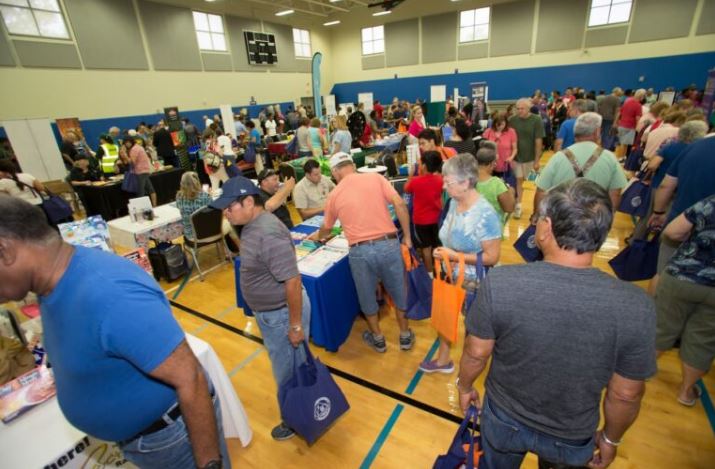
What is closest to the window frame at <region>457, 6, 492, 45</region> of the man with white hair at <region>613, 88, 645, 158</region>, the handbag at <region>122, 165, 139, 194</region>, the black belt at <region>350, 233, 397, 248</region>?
the man with white hair at <region>613, 88, 645, 158</region>

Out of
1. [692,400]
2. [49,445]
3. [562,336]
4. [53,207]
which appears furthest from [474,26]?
[49,445]

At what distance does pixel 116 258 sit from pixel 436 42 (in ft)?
70.1

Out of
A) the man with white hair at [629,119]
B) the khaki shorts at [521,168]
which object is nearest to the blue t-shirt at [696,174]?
the khaki shorts at [521,168]

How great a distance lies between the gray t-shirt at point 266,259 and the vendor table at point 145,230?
3.19 metres

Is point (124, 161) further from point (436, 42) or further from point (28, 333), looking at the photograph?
point (436, 42)

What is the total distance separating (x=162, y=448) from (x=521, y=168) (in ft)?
18.2

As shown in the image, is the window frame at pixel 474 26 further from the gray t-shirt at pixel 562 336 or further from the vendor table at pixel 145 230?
the gray t-shirt at pixel 562 336

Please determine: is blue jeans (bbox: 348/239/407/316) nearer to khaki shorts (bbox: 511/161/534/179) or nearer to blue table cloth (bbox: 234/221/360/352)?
blue table cloth (bbox: 234/221/360/352)

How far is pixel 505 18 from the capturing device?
1669 centimetres

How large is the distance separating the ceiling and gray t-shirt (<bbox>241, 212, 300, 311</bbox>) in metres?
17.0

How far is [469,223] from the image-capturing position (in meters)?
2.14

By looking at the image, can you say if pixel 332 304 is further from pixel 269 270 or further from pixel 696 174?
pixel 696 174

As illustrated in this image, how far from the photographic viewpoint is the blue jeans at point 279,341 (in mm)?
2148

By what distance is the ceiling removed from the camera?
16.1m
